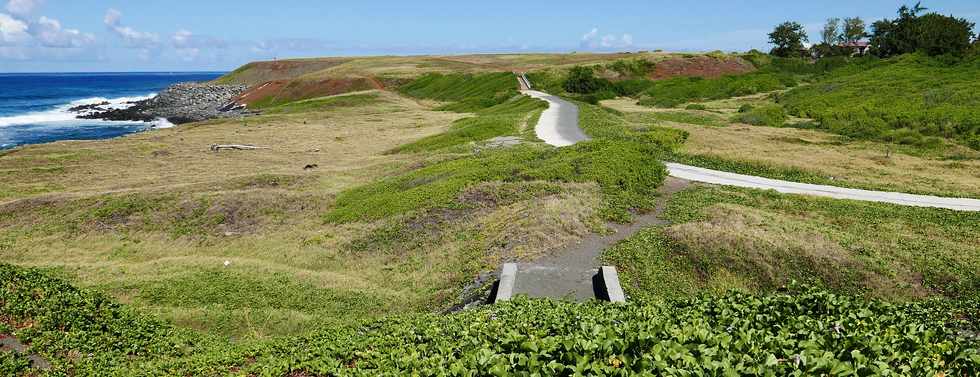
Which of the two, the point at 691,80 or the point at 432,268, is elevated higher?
the point at 691,80

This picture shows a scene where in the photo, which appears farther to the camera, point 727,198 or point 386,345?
point 727,198

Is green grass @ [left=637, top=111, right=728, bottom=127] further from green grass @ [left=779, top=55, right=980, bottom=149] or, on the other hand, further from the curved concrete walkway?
the curved concrete walkway

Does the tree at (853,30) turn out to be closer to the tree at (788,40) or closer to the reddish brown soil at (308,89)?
the tree at (788,40)

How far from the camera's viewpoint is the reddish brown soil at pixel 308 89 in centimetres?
9788

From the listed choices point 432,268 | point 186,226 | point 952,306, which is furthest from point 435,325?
point 186,226

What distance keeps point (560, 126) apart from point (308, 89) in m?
65.0

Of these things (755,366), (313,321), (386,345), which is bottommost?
(313,321)

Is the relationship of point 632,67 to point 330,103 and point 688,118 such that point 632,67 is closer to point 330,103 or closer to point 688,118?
point 688,118

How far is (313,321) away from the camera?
1634 centimetres

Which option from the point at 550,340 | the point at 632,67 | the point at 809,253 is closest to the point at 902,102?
the point at 809,253

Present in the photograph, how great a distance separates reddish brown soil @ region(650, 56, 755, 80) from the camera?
347ft

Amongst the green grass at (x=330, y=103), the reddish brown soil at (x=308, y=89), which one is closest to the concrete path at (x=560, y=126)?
the green grass at (x=330, y=103)

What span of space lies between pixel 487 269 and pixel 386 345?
7.63 meters

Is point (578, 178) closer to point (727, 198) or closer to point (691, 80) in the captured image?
point (727, 198)
